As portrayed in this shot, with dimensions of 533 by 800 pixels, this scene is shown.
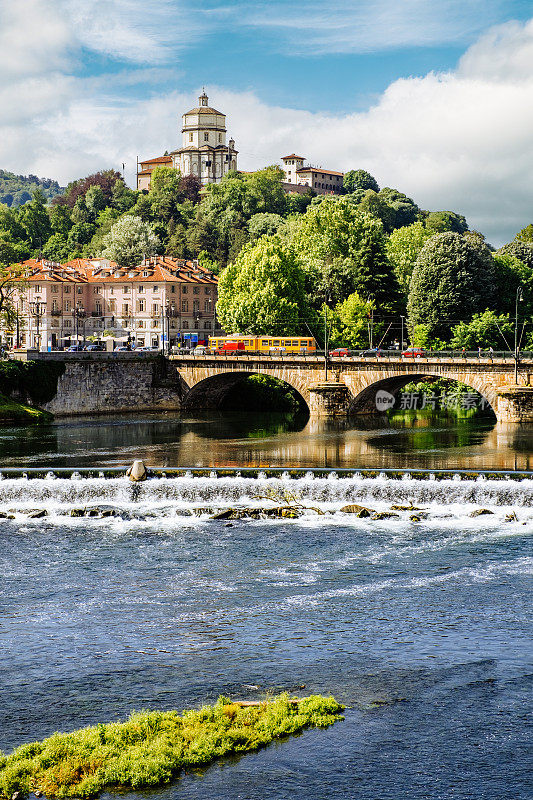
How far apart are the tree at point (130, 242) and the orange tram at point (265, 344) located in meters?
60.0

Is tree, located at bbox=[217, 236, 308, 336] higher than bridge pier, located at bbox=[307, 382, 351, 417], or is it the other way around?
tree, located at bbox=[217, 236, 308, 336]

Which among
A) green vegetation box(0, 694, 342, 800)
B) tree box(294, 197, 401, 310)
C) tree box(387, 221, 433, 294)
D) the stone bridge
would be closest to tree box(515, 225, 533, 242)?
tree box(387, 221, 433, 294)

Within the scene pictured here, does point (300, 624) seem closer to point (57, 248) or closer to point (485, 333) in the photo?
point (485, 333)

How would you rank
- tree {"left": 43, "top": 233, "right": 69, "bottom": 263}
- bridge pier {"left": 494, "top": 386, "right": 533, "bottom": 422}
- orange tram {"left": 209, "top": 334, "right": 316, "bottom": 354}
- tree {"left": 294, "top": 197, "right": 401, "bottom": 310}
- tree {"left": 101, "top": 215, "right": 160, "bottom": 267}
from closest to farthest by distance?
1. bridge pier {"left": 494, "top": 386, "right": 533, "bottom": 422}
2. orange tram {"left": 209, "top": 334, "right": 316, "bottom": 354}
3. tree {"left": 294, "top": 197, "right": 401, "bottom": 310}
4. tree {"left": 101, "top": 215, "right": 160, "bottom": 267}
5. tree {"left": 43, "top": 233, "right": 69, "bottom": 263}

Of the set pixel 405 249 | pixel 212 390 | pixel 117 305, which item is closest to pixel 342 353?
pixel 212 390

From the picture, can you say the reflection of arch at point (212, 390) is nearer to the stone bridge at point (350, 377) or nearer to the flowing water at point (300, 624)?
the stone bridge at point (350, 377)

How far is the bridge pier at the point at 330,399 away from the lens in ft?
293

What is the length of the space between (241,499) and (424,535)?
36.2 ft

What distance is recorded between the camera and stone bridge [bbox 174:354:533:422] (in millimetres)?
81625

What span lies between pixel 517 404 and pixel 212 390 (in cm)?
3353

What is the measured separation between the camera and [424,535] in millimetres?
42906

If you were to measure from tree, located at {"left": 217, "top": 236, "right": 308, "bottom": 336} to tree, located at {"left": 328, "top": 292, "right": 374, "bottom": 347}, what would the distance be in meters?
3.91

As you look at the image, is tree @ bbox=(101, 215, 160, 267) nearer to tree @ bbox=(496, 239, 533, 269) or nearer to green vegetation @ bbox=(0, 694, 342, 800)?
tree @ bbox=(496, 239, 533, 269)

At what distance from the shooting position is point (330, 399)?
89562 millimetres
